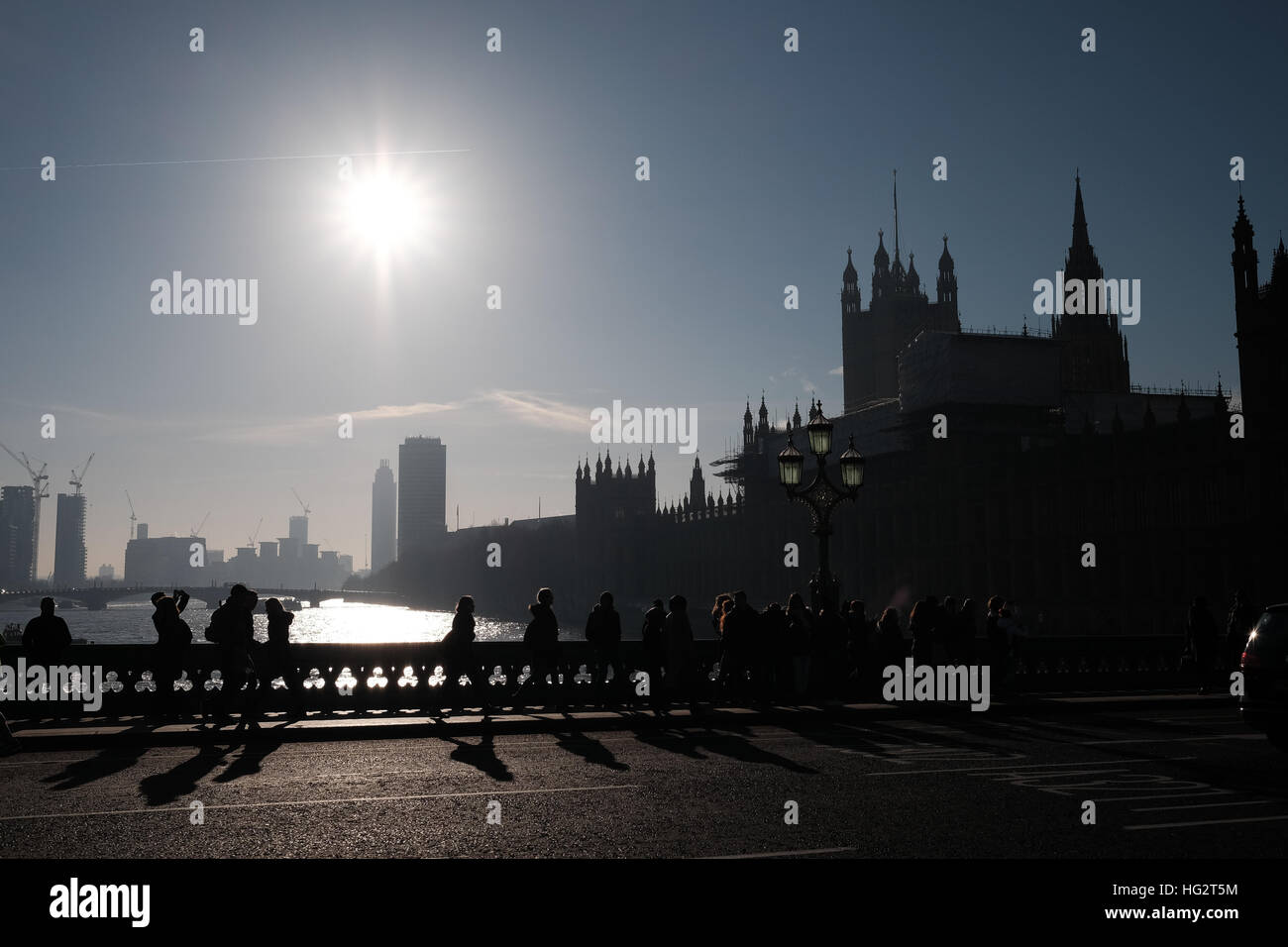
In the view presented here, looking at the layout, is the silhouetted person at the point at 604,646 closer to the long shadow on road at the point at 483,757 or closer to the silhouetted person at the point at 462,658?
the silhouetted person at the point at 462,658

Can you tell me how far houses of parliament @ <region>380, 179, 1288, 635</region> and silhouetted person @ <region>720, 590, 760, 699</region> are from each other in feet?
34.9

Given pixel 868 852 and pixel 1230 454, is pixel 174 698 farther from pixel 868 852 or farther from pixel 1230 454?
pixel 1230 454

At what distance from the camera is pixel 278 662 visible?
771 inches

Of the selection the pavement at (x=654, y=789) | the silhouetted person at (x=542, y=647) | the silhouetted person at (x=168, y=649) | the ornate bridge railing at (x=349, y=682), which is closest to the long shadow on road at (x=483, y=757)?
the pavement at (x=654, y=789)

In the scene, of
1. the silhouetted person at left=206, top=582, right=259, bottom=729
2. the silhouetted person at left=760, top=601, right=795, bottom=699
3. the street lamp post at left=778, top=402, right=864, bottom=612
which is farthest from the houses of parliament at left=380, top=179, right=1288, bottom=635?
the silhouetted person at left=206, top=582, right=259, bottom=729

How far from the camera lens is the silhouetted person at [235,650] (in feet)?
58.1

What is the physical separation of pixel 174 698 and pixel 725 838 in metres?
13.1

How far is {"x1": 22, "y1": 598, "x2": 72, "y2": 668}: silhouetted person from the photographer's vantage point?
17.8m

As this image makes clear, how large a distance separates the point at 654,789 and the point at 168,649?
10.4 meters

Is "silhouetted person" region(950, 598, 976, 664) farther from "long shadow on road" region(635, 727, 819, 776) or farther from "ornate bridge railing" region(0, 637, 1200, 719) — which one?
"long shadow on road" region(635, 727, 819, 776)

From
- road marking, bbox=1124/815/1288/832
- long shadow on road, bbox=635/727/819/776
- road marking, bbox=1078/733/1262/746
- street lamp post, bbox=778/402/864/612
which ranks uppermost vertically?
street lamp post, bbox=778/402/864/612

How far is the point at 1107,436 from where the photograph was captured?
7450cm

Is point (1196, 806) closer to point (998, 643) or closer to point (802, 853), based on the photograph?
point (802, 853)

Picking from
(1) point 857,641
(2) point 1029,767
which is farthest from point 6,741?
(1) point 857,641
